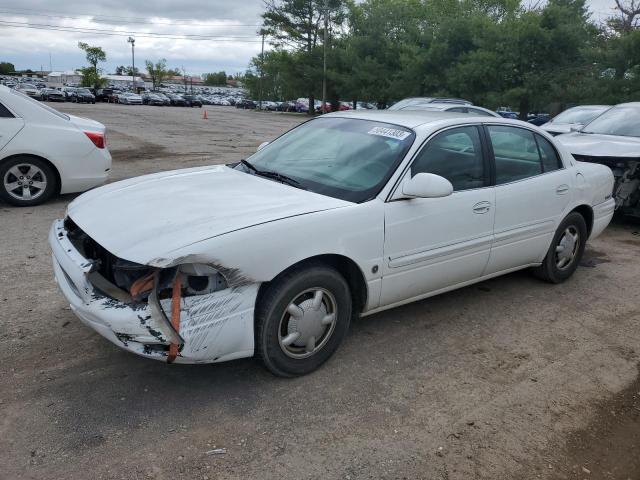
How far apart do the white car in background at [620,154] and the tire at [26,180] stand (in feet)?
21.5

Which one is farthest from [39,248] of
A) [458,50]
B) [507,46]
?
[458,50]

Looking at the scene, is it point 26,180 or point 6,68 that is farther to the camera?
point 6,68

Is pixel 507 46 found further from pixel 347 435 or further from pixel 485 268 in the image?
pixel 347 435

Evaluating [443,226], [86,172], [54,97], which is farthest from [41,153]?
[54,97]

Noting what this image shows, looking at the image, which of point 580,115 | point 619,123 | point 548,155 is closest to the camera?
point 548,155

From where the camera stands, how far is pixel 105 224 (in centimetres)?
313

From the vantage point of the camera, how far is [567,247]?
504 cm

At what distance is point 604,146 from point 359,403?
5.77 m

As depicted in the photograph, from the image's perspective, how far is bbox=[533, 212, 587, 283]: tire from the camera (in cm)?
492

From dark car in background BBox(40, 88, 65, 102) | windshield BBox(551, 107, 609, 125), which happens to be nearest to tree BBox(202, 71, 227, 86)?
dark car in background BBox(40, 88, 65, 102)

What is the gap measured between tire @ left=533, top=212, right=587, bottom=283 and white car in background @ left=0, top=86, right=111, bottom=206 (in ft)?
19.2

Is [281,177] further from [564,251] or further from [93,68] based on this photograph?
[93,68]

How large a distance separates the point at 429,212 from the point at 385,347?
0.97 metres

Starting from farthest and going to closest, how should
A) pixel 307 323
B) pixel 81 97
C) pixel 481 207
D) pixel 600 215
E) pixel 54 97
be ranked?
1. pixel 81 97
2. pixel 54 97
3. pixel 600 215
4. pixel 481 207
5. pixel 307 323
